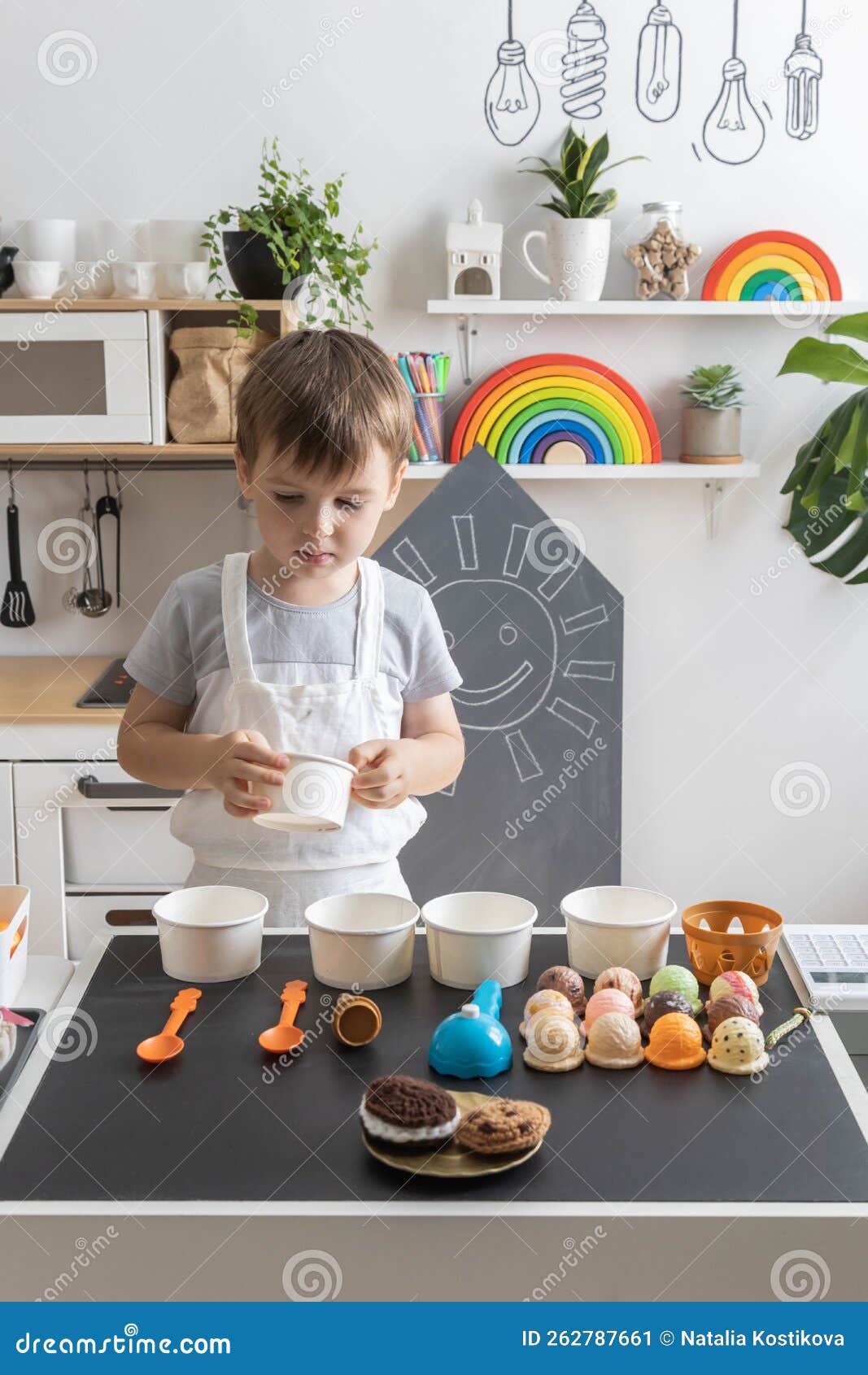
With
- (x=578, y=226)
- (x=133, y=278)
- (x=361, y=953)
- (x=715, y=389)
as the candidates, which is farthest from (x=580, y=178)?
(x=361, y=953)

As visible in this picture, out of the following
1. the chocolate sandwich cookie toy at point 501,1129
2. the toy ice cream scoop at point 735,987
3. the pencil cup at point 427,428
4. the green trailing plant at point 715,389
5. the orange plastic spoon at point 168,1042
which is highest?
the green trailing plant at point 715,389

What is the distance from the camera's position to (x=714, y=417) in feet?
8.10

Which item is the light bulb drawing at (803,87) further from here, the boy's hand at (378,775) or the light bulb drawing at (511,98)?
the boy's hand at (378,775)

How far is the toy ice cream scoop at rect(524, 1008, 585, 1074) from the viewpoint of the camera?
0.97m

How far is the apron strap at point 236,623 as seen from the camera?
1344mm

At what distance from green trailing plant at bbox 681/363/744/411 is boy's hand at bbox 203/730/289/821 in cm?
160

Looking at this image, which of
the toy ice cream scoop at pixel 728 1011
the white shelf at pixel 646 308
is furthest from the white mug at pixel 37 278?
the toy ice cream scoop at pixel 728 1011

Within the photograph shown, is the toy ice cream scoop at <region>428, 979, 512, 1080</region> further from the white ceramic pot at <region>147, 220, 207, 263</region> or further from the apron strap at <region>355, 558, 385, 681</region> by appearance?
the white ceramic pot at <region>147, 220, 207, 263</region>

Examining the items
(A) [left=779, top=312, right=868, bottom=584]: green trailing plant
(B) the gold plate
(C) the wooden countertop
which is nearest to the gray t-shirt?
(B) the gold plate

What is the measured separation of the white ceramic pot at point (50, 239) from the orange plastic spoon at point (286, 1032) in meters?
1.76

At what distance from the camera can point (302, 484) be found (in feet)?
3.94

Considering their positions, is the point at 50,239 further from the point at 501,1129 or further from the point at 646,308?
the point at 501,1129
